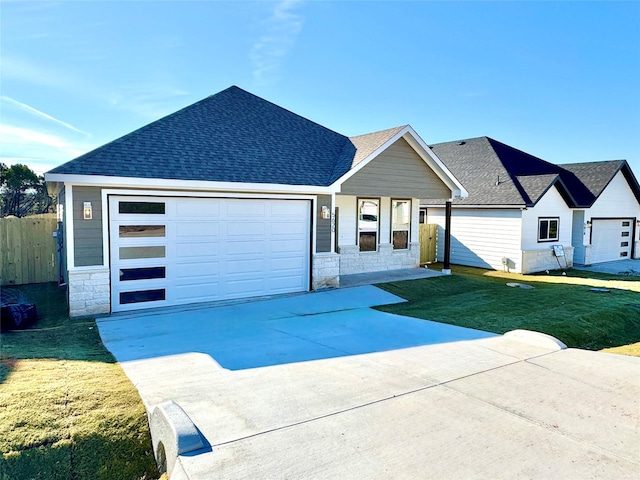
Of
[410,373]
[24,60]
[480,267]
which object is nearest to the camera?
[410,373]

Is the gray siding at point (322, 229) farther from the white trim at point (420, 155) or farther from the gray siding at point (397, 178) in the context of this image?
the gray siding at point (397, 178)

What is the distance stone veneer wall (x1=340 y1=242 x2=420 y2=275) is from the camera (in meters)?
15.5

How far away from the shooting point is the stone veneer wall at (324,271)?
1249 centimetres

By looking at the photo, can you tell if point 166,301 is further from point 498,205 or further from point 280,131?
point 498,205

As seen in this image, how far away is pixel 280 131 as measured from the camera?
565 inches

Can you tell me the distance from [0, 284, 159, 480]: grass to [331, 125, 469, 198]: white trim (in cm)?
861

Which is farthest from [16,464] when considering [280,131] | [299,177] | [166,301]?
[280,131]

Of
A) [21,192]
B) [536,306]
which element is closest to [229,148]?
[536,306]

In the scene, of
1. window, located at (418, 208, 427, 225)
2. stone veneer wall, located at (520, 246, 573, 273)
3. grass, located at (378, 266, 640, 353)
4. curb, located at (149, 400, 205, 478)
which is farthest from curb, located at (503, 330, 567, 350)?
window, located at (418, 208, 427, 225)

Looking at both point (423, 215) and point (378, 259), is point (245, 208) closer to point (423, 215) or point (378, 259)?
point (378, 259)

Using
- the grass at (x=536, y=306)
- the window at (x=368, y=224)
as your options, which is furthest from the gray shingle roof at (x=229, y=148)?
the grass at (x=536, y=306)

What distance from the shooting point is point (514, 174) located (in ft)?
66.5

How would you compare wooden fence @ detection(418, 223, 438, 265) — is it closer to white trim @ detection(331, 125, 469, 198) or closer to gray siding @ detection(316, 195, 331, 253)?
white trim @ detection(331, 125, 469, 198)

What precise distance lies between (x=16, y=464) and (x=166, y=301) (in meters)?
6.61
